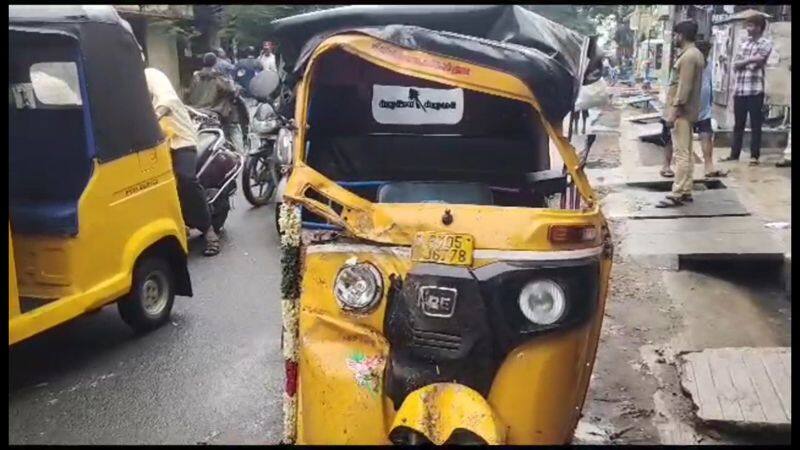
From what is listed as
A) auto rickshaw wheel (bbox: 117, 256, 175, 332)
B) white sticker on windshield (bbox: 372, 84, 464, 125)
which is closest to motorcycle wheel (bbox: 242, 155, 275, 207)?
auto rickshaw wheel (bbox: 117, 256, 175, 332)

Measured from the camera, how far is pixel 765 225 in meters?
6.99

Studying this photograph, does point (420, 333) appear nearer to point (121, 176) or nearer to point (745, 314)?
point (121, 176)

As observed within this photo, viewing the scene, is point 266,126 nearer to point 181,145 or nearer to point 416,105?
point 181,145

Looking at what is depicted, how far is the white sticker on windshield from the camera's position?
14.9 ft

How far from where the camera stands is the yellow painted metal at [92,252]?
474cm

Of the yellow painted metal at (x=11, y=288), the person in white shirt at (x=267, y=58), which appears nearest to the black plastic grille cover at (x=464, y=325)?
the yellow painted metal at (x=11, y=288)

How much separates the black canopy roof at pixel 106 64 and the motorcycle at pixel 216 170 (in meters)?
2.27

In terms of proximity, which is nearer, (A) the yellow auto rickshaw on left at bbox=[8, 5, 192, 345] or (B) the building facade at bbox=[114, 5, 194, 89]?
(A) the yellow auto rickshaw on left at bbox=[8, 5, 192, 345]

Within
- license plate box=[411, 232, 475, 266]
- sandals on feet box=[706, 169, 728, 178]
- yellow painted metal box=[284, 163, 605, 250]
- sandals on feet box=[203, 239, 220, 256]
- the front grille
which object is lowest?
sandals on feet box=[203, 239, 220, 256]

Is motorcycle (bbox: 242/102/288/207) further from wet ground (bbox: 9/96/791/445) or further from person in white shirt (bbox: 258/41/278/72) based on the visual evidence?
person in white shirt (bbox: 258/41/278/72)

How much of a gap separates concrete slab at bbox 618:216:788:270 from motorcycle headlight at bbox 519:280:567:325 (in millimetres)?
3684

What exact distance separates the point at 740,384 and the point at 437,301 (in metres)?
2.16

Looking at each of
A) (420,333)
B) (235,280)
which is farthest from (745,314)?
(235,280)

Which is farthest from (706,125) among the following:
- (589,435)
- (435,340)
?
(435,340)
